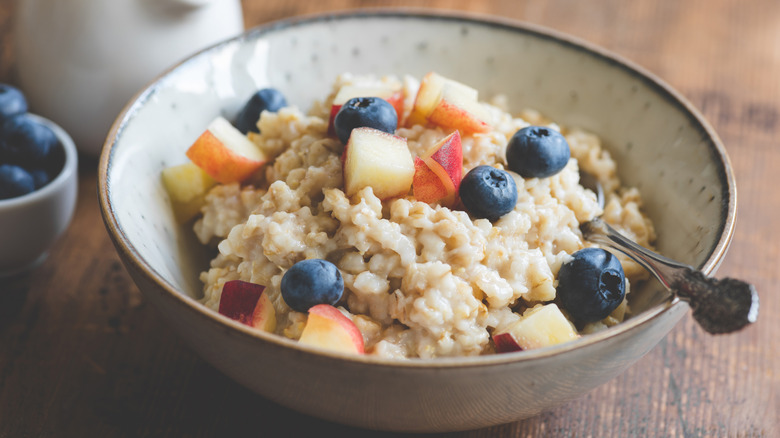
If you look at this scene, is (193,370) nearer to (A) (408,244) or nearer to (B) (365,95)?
(A) (408,244)

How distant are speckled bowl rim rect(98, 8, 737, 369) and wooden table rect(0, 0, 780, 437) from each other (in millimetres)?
315

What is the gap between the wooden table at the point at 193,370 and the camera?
4.65 ft

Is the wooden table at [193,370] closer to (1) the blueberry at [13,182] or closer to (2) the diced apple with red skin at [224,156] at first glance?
(1) the blueberry at [13,182]

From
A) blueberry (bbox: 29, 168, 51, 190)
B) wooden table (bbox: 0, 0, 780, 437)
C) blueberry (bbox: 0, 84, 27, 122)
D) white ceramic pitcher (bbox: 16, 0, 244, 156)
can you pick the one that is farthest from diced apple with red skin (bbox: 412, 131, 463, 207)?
blueberry (bbox: 0, 84, 27, 122)

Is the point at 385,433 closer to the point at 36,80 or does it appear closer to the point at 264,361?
the point at 264,361

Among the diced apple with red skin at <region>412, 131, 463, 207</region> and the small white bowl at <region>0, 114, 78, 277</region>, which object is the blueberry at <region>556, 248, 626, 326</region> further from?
the small white bowl at <region>0, 114, 78, 277</region>

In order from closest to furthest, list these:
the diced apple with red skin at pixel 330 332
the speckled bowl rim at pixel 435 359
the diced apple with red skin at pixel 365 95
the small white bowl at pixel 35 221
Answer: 1. the speckled bowl rim at pixel 435 359
2. the diced apple with red skin at pixel 330 332
3. the diced apple with red skin at pixel 365 95
4. the small white bowl at pixel 35 221

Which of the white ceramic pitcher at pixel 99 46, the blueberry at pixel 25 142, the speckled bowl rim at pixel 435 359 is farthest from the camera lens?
the white ceramic pitcher at pixel 99 46

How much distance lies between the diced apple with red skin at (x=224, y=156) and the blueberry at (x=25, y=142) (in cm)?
52

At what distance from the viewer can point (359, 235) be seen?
1.31 meters

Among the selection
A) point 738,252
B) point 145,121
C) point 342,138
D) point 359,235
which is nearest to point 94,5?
point 145,121

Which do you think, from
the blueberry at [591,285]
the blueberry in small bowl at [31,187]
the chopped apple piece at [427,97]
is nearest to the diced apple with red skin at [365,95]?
the chopped apple piece at [427,97]

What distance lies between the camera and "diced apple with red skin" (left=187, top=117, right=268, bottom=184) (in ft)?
5.13

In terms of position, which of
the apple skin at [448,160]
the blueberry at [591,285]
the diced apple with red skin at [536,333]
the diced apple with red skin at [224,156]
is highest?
the apple skin at [448,160]
